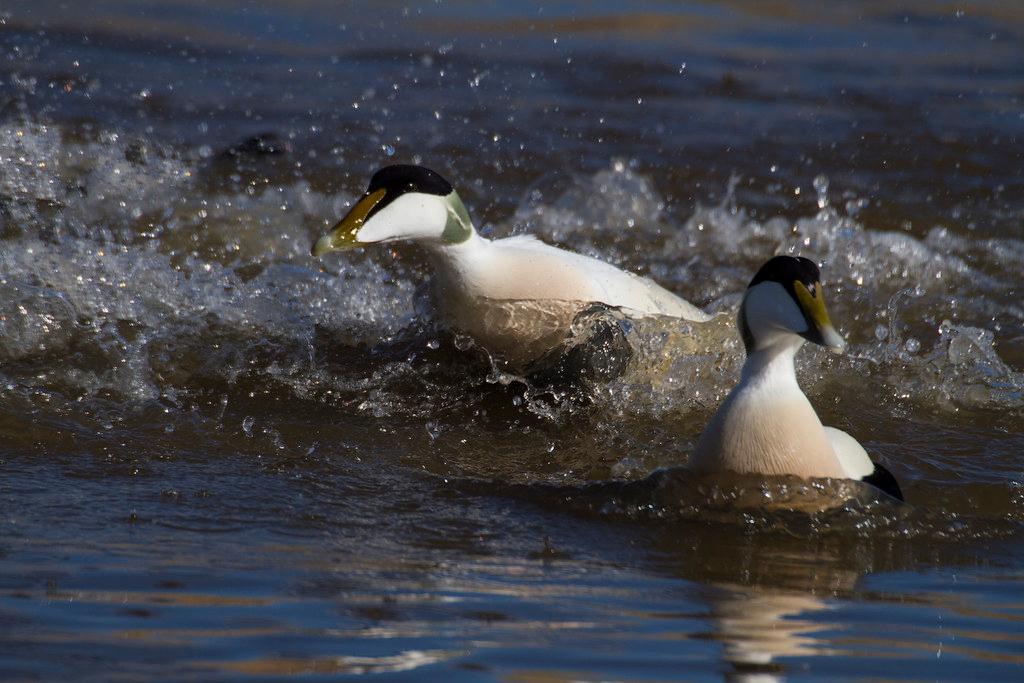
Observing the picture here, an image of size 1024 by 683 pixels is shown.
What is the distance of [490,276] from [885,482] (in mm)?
1546

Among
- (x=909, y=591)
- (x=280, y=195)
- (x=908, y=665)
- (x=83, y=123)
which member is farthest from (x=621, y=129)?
(x=908, y=665)

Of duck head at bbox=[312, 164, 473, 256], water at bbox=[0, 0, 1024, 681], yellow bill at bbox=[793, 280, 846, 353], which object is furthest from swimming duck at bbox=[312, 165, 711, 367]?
yellow bill at bbox=[793, 280, 846, 353]

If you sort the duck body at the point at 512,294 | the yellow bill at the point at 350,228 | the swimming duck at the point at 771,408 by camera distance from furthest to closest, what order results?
the duck body at the point at 512,294 → the yellow bill at the point at 350,228 → the swimming duck at the point at 771,408

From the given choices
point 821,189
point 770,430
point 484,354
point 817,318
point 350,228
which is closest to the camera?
point 817,318

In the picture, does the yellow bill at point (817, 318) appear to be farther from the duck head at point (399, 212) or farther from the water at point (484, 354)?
the duck head at point (399, 212)

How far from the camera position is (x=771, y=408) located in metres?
3.56

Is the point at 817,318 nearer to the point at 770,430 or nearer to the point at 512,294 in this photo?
the point at 770,430

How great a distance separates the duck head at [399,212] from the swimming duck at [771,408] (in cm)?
130

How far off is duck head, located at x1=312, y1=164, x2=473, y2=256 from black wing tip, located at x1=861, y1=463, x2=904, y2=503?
5.13ft

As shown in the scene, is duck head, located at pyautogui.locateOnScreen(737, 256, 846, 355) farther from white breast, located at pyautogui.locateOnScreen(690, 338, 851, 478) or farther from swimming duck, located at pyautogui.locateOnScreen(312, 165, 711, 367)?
swimming duck, located at pyautogui.locateOnScreen(312, 165, 711, 367)

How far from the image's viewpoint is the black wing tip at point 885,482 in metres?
3.71

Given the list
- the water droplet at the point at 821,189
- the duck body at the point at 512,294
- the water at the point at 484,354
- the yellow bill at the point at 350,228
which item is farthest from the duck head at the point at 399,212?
the water droplet at the point at 821,189

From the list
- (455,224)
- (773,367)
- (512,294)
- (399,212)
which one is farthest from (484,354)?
(773,367)

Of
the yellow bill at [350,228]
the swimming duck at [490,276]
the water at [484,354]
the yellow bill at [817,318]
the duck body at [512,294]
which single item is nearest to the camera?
the water at [484,354]
